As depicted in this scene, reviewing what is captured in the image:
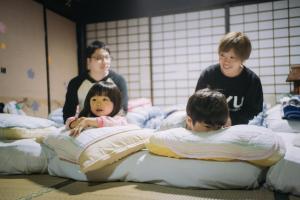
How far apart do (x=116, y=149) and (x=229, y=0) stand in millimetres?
3674

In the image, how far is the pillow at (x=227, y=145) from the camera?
51.3 inches

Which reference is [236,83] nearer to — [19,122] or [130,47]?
[19,122]

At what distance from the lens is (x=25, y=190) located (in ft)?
4.82

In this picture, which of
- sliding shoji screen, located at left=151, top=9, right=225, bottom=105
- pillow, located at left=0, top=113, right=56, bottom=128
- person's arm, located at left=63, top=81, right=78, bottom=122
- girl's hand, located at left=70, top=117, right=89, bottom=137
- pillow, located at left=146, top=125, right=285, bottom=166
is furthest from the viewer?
sliding shoji screen, located at left=151, top=9, right=225, bottom=105

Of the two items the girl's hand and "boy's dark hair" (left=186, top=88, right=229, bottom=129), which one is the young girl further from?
"boy's dark hair" (left=186, top=88, right=229, bottom=129)

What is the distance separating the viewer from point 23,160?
6.01 feet

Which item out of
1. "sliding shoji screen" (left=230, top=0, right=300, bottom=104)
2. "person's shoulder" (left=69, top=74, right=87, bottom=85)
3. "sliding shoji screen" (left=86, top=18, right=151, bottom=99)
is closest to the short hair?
"person's shoulder" (left=69, top=74, right=87, bottom=85)

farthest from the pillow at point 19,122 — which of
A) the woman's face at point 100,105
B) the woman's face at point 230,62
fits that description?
the woman's face at point 230,62

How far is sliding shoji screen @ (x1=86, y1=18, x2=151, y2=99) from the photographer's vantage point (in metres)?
5.16

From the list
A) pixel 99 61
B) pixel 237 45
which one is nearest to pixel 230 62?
pixel 237 45

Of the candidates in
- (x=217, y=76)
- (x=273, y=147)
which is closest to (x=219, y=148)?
(x=273, y=147)

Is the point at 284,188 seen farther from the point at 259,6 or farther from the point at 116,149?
the point at 259,6

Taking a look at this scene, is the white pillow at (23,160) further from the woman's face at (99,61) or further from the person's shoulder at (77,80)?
the woman's face at (99,61)

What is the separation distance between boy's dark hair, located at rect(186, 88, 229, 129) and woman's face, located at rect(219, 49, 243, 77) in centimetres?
62
